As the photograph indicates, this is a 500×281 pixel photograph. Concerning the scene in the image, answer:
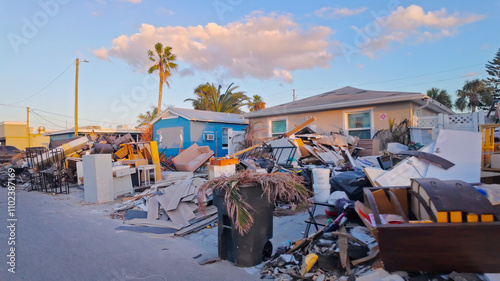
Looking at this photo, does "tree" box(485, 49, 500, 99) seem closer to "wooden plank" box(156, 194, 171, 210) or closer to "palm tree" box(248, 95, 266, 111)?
"palm tree" box(248, 95, 266, 111)

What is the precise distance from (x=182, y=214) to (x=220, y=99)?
2083 centimetres

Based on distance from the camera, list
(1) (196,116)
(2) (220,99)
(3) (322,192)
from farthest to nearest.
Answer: (2) (220,99) < (1) (196,116) < (3) (322,192)

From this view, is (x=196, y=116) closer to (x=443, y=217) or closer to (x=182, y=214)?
(x=182, y=214)

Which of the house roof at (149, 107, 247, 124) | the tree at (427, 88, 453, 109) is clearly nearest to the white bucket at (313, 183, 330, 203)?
the house roof at (149, 107, 247, 124)

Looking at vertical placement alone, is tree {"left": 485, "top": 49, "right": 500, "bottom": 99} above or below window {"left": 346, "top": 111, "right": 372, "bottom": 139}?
above

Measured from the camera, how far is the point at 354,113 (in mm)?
12070

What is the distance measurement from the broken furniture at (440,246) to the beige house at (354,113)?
866cm

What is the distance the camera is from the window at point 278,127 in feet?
46.5

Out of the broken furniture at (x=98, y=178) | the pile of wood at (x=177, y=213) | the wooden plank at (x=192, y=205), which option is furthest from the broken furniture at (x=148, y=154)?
the wooden plank at (x=192, y=205)

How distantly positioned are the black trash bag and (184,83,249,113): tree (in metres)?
20.9

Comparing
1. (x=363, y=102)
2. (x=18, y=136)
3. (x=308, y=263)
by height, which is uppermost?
(x=363, y=102)

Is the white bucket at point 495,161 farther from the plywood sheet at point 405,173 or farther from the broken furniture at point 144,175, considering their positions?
the broken furniture at point 144,175

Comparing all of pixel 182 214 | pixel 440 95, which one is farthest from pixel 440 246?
pixel 440 95

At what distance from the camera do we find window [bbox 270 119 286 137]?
46.5ft
